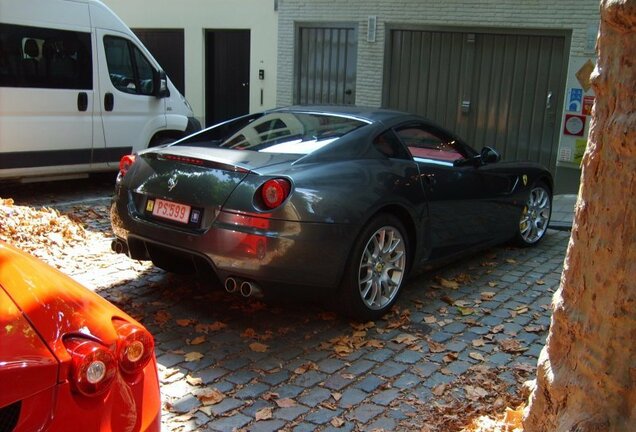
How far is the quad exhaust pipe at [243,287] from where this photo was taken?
410cm

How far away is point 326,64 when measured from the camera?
1249cm

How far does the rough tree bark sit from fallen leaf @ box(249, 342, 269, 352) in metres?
2.08

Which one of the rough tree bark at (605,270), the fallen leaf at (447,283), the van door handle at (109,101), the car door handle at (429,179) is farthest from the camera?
the van door handle at (109,101)

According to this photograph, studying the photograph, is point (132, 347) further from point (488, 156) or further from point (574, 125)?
point (574, 125)

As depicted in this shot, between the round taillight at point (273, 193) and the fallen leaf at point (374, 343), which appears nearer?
the round taillight at point (273, 193)

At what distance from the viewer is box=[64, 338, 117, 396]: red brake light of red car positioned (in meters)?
2.07

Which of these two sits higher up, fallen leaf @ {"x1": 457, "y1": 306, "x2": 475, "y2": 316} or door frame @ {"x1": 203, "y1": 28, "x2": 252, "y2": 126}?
door frame @ {"x1": 203, "y1": 28, "x2": 252, "y2": 126}

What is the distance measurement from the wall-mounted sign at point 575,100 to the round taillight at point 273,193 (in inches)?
282

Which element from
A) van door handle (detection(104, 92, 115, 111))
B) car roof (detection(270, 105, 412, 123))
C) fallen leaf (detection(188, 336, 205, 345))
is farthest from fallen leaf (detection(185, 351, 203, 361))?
van door handle (detection(104, 92, 115, 111))

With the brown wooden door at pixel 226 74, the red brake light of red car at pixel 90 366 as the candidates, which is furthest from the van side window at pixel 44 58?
the red brake light of red car at pixel 90 366

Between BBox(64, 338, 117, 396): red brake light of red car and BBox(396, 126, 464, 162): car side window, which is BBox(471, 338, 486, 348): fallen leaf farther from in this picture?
BBox(64, 338, 117, 396): red brake light of red car

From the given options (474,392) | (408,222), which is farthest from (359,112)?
(474,392)

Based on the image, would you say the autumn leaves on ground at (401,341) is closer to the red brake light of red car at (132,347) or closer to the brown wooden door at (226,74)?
the red brake light of red car at (132,347)

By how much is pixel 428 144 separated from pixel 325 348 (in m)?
2.08
